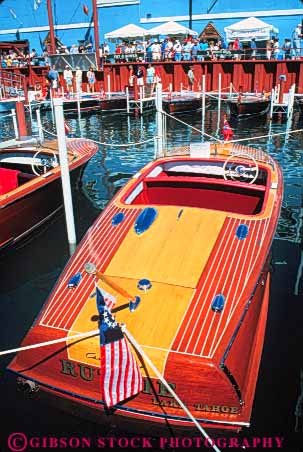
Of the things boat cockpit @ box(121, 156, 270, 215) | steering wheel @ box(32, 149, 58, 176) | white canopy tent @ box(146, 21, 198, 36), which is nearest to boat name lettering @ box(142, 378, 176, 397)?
boat cockpit @ box(121, 156, 270, 215)

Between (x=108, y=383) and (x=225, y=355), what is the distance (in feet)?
3.78

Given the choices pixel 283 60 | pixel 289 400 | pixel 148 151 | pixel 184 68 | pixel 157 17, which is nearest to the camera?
pixel 289 400

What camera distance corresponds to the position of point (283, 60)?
25.5 metres

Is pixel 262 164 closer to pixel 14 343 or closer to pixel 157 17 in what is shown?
pixel 14 343

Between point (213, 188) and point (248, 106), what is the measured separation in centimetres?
1655

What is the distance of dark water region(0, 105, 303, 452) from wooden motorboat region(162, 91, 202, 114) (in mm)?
9501

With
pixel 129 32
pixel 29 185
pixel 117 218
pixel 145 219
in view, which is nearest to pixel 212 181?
pixel 145 219

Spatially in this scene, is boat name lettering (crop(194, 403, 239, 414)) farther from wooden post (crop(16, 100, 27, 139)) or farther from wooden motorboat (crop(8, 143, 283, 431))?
wooden post (crop(16, 100, 27, 139))

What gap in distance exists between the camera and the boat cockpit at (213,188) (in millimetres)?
7031

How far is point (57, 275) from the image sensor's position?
7777 mm

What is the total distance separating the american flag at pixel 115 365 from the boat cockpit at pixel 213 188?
3179mm

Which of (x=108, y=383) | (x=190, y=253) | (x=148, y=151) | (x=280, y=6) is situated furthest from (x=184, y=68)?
(x=108, y=383)

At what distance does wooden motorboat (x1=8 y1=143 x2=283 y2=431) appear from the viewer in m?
3.91

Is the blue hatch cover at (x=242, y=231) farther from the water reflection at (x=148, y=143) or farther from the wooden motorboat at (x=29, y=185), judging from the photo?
the wooden motorboat at (x=29, y=185)
